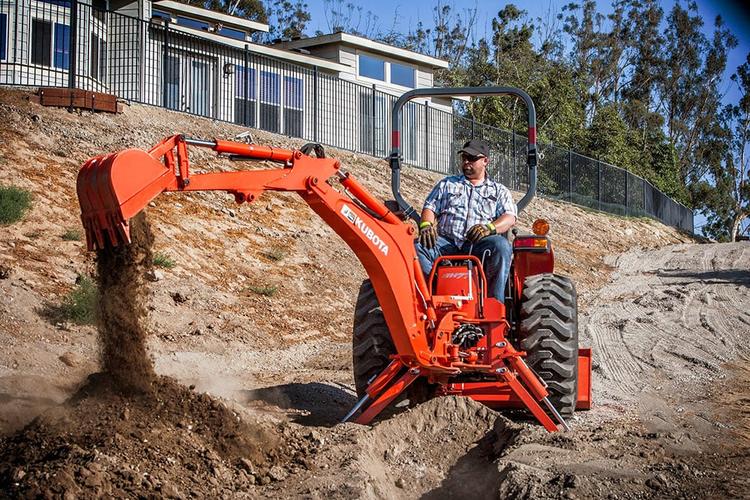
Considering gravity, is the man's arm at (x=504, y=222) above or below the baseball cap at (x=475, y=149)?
below

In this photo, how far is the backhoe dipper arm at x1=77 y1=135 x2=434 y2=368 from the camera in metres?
6.14

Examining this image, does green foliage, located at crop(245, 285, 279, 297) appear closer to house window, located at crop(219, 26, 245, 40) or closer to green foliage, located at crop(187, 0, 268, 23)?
house window, located at crop(219, 26, 245, 40)

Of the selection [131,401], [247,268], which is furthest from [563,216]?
[131,401]

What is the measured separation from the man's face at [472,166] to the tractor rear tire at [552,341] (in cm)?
108

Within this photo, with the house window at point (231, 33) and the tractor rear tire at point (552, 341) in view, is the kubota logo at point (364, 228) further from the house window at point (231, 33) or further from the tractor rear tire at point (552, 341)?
the house window at point (231, 33)

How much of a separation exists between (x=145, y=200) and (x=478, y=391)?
10.6 ft

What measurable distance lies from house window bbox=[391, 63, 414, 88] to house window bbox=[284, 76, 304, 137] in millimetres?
8241

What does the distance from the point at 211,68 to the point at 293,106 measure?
3494mm

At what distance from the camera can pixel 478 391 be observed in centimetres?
797

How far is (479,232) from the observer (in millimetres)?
7965

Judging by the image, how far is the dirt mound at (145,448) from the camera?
17.7 feet

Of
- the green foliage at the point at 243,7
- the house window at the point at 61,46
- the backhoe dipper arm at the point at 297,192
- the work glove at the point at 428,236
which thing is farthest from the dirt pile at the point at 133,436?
the green foliage at the point at 243,7

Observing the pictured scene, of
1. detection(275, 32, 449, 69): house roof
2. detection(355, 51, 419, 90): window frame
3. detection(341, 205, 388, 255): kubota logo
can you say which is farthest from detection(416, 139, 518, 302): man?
detection(355, 51, 419, 90): window frame

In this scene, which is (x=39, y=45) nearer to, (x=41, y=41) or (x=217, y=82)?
(x=41, y=41)
